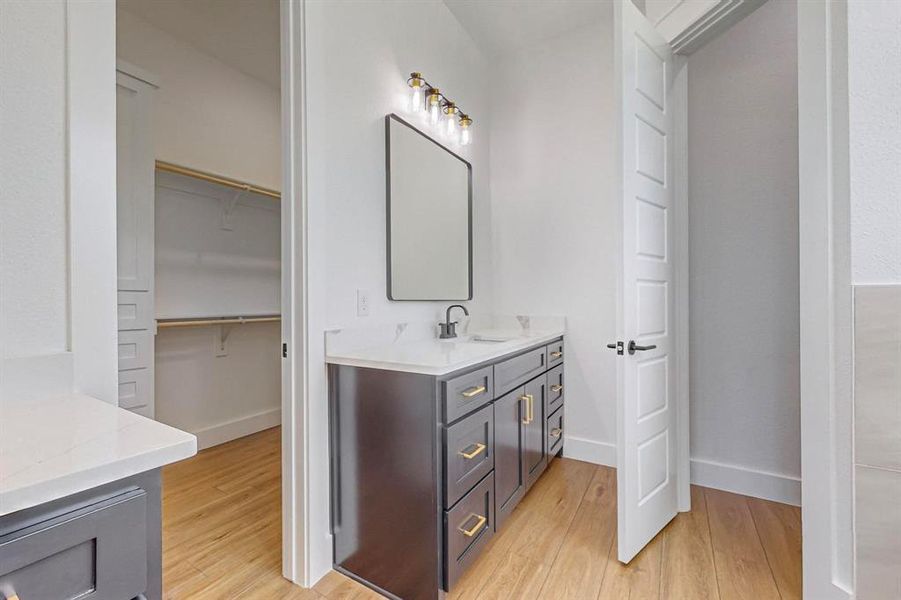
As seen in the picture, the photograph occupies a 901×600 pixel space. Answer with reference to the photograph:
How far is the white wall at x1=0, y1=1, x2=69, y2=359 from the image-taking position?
0.81m

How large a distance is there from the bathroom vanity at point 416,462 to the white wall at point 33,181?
87 centimetres

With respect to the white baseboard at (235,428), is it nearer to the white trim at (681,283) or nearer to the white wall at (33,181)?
the white wall at (33,181)

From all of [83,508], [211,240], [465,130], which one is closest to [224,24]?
[211,240]

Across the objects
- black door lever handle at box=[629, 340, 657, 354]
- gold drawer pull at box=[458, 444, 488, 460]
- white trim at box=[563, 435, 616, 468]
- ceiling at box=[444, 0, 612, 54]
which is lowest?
white trim at box=[563, 435, 616, 468]

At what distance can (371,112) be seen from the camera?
1871 mm

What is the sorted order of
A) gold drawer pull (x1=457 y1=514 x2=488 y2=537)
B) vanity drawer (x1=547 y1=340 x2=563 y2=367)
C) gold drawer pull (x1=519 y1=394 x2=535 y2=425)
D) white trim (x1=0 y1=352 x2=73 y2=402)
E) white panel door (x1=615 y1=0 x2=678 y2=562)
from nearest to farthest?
white trim (x1=0 y1=352 x2=73 y2=402) < gold drawer pull (x1=457 y1=514 x2=488 y2=537) < white panel door (x1=615 y1=0 x2=678 y2=562) < gold drawer pull (x1=519 y1=394 x2=535 y2=425) < vanity drawer (x1=547 y1=340 x2=563 y2=367)

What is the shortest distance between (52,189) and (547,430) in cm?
231

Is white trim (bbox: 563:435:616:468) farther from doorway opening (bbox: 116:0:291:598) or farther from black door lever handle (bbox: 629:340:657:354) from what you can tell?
doorway opening (bbox: 116:0:291:598)

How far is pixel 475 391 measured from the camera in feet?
5.07

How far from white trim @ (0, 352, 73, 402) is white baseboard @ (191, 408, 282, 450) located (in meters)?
2.21

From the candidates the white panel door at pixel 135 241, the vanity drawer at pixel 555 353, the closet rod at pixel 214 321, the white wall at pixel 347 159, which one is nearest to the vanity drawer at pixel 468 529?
the white wall at pixel 347 159

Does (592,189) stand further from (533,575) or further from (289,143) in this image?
(533,575)

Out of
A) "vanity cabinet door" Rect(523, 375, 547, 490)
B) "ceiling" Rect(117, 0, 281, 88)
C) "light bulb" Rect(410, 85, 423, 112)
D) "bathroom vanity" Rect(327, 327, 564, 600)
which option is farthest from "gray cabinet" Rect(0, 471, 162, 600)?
Answer: "ceiling" Rect(117, 0, 281, 88)

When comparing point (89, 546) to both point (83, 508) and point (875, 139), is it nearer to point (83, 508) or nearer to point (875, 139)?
point (83, 508)
